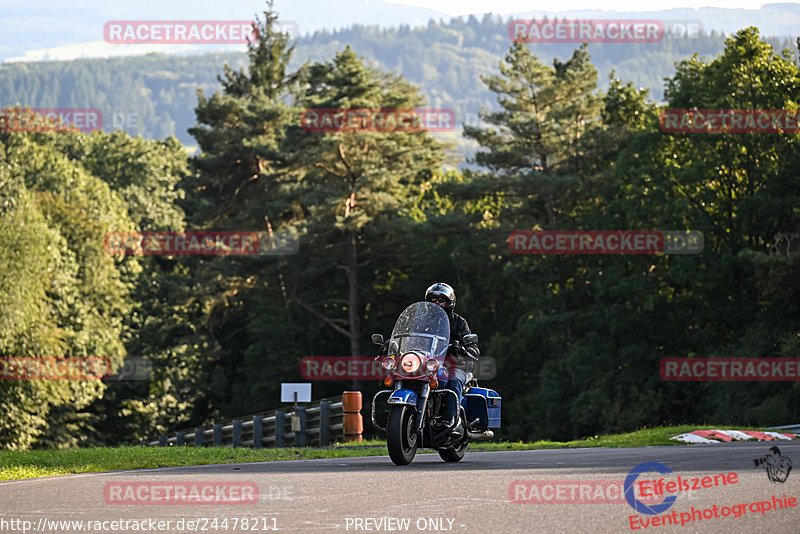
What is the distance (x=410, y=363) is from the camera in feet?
44.6

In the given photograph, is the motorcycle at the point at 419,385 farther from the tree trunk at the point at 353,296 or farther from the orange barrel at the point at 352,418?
the tree trunk at the point at 353,296

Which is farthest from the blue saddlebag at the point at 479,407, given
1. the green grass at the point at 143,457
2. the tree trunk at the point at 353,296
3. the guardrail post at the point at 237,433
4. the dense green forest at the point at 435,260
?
the tree trunk at the point at 353,296

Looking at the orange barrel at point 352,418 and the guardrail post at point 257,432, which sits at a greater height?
the orange barrel at point 352,418

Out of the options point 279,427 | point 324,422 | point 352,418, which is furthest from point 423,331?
point 279,427

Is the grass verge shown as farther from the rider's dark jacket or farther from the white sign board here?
the white sign board

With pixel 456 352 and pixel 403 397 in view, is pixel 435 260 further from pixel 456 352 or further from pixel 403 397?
pixel 403 397

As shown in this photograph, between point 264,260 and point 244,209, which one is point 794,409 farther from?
point 244,209

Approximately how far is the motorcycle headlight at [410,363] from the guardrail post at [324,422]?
12.5 meters

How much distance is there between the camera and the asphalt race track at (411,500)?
8.59 metres

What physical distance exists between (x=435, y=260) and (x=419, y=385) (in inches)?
1806

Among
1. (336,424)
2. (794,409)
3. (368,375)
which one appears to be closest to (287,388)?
(336,424)

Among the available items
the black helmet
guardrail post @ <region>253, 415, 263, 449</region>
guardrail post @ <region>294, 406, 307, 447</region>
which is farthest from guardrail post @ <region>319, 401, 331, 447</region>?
the black helmet

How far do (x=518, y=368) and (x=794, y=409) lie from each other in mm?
19304

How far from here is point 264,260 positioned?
193ft
